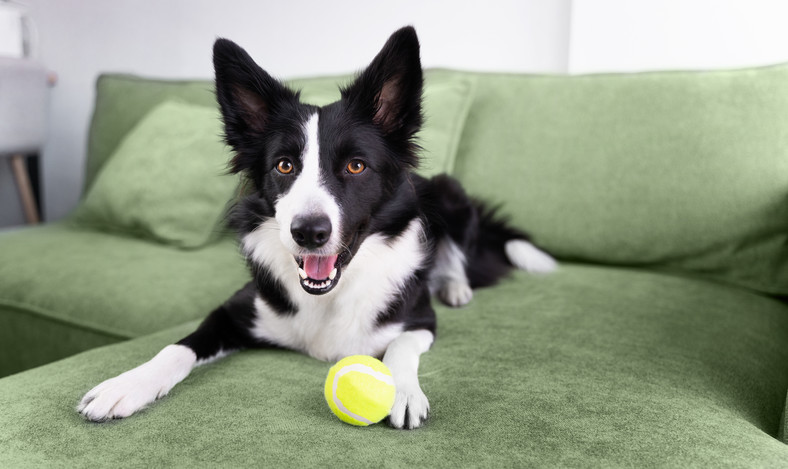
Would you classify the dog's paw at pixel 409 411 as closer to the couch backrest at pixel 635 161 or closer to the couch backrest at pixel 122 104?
the couch backrest at pixel 635 161

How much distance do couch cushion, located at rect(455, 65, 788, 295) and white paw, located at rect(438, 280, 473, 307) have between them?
0.47 metres

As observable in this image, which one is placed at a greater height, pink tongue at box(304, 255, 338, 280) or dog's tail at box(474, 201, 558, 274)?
pink tongue at box(304, 255, 338, 280)

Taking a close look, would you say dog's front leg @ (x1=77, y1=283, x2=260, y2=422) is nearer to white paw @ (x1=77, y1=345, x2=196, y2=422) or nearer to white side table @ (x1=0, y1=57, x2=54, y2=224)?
white paw @ (x1=77, y1=345, x2=196, y2=422)

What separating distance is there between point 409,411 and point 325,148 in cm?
56

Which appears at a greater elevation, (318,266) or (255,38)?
(255,38)

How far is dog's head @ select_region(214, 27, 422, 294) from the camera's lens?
1299 mm

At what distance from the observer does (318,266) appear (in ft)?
4.42

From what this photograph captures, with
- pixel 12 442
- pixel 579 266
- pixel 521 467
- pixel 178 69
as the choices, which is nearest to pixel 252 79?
pixel 12 442

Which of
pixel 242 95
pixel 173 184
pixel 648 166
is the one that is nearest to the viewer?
pixel 242 95

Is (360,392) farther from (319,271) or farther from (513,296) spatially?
(513,296)

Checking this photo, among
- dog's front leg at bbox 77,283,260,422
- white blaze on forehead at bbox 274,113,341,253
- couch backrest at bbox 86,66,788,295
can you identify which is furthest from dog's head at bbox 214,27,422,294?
couch backrest at bbox 86,66,788,295

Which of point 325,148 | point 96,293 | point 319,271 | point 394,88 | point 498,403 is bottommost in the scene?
point 96,293

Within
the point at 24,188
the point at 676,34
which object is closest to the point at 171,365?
the point at 676,34

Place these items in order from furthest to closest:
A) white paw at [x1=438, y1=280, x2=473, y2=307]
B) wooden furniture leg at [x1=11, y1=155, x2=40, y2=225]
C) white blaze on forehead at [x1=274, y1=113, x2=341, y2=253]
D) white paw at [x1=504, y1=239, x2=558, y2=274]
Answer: wooden furniture leg at [x1=11, y1=155, x2=40, y2=225] → white paw at [x1=504, y1=239, x2=558, y2=274] → white paw at [x1=438, y1=280, x2=473, y2=307] → white blaze on forehead at [x1=274, y1=113, x2=341, y2=253]
